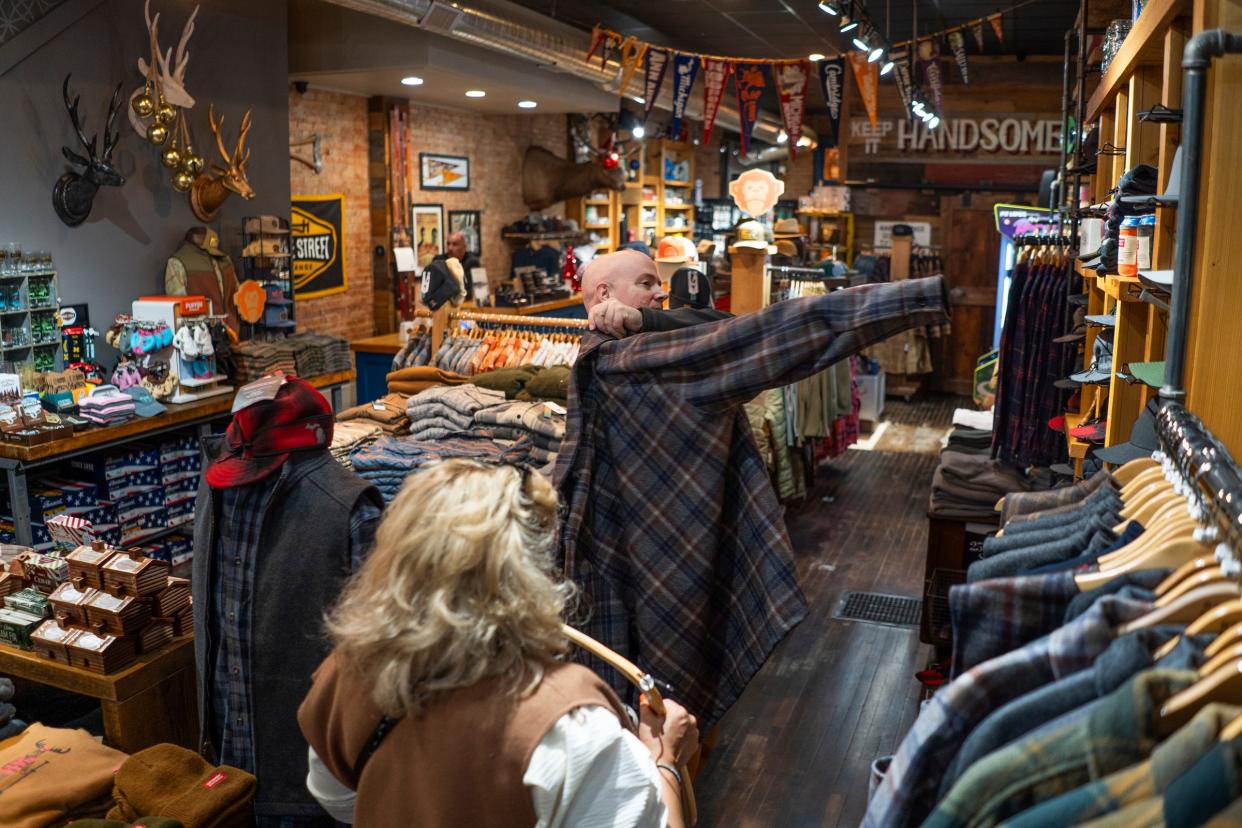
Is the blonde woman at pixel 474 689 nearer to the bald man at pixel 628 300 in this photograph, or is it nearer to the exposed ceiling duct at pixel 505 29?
the bald man at pixel 628 300

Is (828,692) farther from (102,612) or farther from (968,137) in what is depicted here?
(968,137)

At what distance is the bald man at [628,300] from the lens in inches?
102

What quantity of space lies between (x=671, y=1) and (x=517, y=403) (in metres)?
7.01

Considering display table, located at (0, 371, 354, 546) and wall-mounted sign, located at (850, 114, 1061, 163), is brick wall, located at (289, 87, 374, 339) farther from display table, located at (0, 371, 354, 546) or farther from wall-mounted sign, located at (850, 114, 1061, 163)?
wall-mounted sign, located at (850, 114, 1061, 163)

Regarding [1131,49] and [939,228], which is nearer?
[1131,49]

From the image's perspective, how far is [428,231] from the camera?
11.5m

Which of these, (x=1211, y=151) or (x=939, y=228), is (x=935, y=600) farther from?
(x=939, y=228)

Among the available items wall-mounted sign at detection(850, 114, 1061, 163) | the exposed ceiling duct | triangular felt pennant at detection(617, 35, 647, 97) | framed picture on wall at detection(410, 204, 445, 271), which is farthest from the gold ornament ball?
wall-mounted sign at detection(850, 114, 1061, 163)

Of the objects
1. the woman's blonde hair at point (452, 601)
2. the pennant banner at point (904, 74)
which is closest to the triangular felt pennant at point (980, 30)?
the pennant banner at point (904, 74)

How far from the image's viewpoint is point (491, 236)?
13055 mm

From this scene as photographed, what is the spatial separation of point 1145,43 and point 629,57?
21.4 ft

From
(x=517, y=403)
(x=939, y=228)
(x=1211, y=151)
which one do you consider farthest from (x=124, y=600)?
(x=939, y=228)

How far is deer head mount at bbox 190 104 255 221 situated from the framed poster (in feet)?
6.31

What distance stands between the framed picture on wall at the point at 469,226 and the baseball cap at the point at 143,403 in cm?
639
